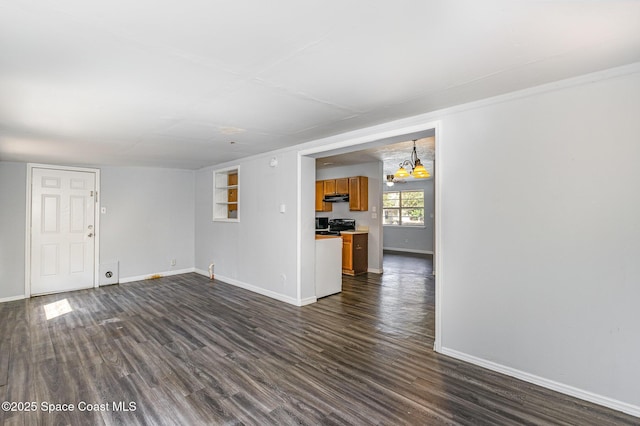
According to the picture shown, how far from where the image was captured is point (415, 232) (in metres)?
11.0

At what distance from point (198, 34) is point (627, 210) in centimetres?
297

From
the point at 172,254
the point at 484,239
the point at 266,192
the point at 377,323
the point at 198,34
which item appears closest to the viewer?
the point at 198,34

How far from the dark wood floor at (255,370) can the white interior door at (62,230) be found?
100 centimetres

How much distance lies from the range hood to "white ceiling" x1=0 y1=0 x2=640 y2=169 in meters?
4.12

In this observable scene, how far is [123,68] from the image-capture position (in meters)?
2.06

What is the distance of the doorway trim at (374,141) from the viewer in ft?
9.93

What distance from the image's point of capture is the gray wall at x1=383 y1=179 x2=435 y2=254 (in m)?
10.7

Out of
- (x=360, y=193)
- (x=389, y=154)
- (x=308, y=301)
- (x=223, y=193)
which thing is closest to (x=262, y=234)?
(x=308, y=301)

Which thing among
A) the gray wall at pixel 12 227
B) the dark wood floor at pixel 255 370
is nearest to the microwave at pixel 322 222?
the dark wood floor at pixel 255 370

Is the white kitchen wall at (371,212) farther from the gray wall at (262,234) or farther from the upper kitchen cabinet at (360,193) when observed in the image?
the gray wall at (262,234)

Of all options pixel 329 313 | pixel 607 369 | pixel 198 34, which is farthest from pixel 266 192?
pixel 607 369

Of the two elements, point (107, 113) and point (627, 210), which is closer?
point (627, 210)

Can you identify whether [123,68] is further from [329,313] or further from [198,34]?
[329,313]

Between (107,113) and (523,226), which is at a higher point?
(107,113)
